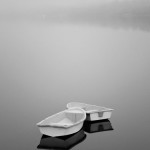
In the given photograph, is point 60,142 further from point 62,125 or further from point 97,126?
point 97,126

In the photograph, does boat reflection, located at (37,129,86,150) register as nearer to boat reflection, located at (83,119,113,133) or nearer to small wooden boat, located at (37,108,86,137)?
small wooden boat, located at (37,108,86,137)

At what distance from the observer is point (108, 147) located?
34.8 feet

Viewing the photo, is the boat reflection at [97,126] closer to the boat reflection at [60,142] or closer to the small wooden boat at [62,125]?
the small wooden boat at [62,125]

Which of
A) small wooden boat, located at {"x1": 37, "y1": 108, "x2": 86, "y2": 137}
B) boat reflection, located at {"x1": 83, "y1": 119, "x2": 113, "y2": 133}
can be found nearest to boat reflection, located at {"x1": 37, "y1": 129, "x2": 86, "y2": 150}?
small wooden boat, located at {"x1": 37, "y1": 108, "x2": 86, "y2": 137}

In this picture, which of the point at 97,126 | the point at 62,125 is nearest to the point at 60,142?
the point at 62,125

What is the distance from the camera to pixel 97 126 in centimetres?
1254

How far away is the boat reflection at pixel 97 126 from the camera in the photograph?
1214 cm

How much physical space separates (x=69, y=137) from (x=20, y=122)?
4515mm

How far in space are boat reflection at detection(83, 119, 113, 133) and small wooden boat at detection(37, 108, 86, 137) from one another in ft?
2.46

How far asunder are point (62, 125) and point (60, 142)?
0.80m

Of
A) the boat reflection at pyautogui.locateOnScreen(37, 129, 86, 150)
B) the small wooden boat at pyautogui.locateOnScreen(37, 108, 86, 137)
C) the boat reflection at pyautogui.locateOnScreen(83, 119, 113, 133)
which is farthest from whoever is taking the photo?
the boat reflection at pyautogui.locateOnScreen(83, 119, 113, 133)

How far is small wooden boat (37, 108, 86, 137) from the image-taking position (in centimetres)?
997

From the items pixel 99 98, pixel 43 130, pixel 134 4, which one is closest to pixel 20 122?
pixel 43 130

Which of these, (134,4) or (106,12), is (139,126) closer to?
(134,4)
